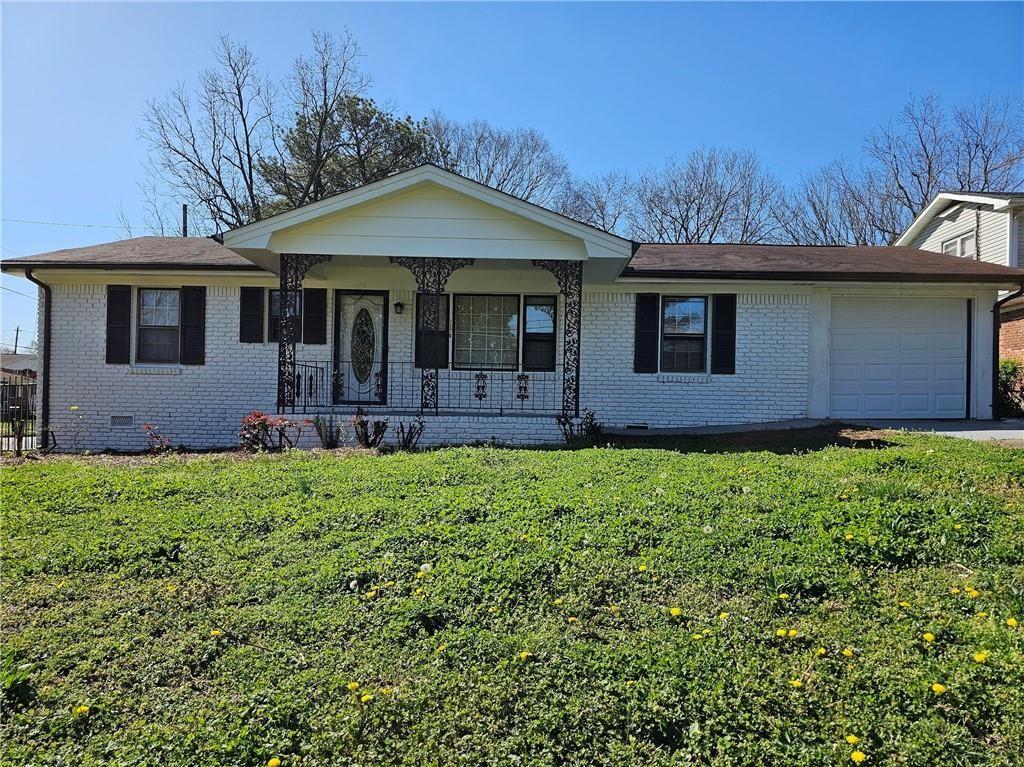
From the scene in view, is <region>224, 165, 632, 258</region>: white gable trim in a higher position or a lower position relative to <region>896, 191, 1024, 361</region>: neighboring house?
lower

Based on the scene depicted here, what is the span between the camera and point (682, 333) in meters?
12.3

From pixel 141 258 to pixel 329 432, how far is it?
5.50 metres

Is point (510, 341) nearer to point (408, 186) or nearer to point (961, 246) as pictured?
point (408, 186)

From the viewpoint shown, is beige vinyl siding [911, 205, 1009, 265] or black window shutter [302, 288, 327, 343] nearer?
black window shutter [302, 288, 327, 343]

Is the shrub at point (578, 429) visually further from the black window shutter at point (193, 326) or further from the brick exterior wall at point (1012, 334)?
the brick exterior wall at point (1012, 334)

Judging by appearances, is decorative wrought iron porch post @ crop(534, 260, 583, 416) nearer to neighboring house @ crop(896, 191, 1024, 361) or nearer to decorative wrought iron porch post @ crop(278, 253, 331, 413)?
decorative wrought iron porch post @ crop(278, 253, 331, 413)

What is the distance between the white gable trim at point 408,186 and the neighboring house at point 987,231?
1271cm

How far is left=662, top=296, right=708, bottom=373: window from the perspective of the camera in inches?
483

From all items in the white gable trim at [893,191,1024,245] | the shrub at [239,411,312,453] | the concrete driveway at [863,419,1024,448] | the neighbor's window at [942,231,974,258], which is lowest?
the shrub at [239,411,312,453]

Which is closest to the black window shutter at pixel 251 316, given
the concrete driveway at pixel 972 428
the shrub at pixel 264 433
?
the shrub at pixel 264 433

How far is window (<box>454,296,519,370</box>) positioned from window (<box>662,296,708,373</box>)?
2.83 m

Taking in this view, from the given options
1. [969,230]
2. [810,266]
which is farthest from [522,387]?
[969,230]

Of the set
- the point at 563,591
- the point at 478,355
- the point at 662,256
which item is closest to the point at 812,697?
the point at 563,591

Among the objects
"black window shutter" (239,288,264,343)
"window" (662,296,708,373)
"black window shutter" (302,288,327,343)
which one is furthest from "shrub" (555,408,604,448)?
"black window shutter" (239,288,264,343)
